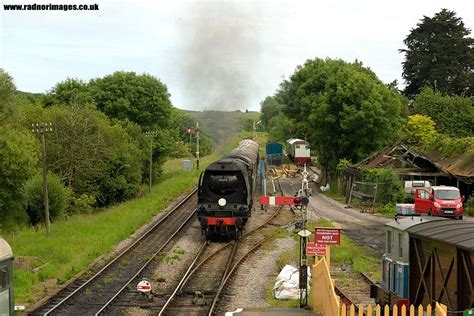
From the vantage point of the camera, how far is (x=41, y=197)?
121ft

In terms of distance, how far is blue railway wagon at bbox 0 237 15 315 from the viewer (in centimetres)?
1200

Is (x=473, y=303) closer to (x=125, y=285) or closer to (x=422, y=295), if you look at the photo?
(x=422, y=295)

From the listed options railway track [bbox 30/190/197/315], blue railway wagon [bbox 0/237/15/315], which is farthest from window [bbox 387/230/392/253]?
blue railway wagon [bbox 0/237/15/315]

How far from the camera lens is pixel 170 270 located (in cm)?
2131

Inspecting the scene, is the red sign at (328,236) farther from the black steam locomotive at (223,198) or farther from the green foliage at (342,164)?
the green foliage at (342,164)

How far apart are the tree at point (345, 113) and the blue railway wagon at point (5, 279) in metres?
37.1

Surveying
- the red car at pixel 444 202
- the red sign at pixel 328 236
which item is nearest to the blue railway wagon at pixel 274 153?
the red car at pixel 444 202

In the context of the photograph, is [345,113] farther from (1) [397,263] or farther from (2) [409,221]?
(1) [397,263]

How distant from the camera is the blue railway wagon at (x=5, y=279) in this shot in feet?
39.4

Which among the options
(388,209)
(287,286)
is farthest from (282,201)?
(388,209)

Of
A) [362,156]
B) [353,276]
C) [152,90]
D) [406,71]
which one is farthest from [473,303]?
[406,71]

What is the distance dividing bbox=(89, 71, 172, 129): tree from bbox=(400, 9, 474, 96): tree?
101ft

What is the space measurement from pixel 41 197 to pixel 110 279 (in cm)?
1862

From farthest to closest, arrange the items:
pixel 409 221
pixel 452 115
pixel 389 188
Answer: pixel 452 115 < pixel 389 188 < pixel 409 221
